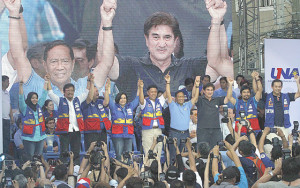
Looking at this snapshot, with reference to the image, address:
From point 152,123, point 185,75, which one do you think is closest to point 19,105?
point 152,123

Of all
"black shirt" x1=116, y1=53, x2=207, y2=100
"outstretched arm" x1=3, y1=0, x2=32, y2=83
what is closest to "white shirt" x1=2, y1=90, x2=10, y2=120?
"outstretched arm" x1=3, y1=0, x2=32, y2=83

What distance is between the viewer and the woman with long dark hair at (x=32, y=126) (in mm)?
12023

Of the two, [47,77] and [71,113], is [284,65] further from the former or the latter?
[47,77]

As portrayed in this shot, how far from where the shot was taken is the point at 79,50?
43.2 ft

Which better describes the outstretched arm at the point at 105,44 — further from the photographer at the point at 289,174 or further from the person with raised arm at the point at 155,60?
the photographer at the point at 289,174

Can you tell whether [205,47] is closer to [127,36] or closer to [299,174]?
[127,36]

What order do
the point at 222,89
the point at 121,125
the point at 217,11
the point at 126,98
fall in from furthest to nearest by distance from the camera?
the point at 217,11, the point at 222,89, the point at 126,98, the point at 121,125

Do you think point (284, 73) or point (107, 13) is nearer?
point (284, 73)

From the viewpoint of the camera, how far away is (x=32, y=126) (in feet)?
39.4

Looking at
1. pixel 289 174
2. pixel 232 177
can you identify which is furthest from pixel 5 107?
pixel 289 174

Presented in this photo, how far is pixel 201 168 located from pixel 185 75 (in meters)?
6.35

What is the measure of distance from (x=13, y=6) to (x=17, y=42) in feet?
2.56

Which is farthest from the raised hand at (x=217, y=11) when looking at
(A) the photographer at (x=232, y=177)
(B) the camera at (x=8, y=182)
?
(B) the camera at (x=8, y=182)

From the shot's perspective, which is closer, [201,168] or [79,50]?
[201,168]
